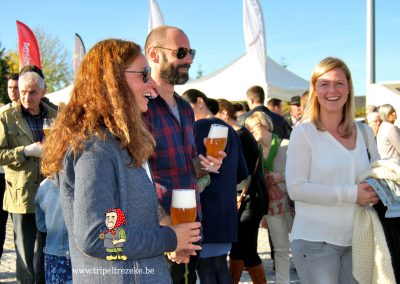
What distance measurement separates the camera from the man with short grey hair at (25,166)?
15.0 ft

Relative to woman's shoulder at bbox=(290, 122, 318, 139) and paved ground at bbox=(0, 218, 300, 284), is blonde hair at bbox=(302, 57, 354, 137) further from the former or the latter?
paved ground at bbox=(0, 218, 300, 284)

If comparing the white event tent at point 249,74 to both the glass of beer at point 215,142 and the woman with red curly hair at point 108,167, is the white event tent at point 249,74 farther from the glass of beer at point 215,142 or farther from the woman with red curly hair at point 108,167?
the woman with red curly hair at point 108,167

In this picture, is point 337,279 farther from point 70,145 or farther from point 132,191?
point 70,145

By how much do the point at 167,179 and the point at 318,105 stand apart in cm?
113

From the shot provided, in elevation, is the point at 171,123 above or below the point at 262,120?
below

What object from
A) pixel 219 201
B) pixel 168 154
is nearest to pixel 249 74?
pixel 219 201

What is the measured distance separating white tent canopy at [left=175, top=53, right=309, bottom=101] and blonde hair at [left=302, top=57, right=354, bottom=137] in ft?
29.7

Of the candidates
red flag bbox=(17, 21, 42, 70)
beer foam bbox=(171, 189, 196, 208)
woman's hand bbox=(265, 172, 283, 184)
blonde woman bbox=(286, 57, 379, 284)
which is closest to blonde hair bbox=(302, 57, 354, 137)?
blonde woman bbox=(286, 57, 379, 284)

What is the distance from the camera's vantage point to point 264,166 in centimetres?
538

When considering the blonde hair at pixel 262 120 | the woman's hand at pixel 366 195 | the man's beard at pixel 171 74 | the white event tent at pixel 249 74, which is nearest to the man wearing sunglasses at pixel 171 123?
the man's beard at pixel 171 74

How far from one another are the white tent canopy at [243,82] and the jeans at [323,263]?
9391 millimetres

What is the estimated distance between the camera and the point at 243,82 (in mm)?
13242

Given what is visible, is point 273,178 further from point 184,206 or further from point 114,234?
point 114,234

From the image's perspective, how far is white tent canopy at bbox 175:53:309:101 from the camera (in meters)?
12.8
